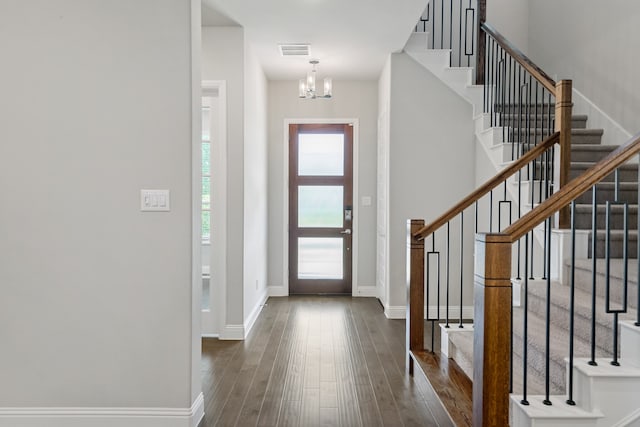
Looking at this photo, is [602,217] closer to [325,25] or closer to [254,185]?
[325,25]

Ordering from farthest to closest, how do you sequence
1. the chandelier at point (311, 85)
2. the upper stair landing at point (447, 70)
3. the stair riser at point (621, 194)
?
the chandelier at point (311, 85) → the upper stair landing at point (447, 70) → the stair riser at point (621, 194)

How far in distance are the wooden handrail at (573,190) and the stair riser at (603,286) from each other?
93 centimetres

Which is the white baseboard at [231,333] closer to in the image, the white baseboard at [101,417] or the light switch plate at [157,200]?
the white baseboard at [101,417]

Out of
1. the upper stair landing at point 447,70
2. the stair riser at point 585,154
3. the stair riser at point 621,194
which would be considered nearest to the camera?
the stair riser at point 621,194

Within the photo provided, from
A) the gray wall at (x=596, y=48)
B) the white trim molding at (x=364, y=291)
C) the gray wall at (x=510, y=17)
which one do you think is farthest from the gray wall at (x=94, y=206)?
the gray wall at (x=510, y=17)

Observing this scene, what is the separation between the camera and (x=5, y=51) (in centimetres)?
234

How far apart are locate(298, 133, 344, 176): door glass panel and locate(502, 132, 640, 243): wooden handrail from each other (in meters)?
4.07

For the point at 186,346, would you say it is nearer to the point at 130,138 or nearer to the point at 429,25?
the point at 130,138

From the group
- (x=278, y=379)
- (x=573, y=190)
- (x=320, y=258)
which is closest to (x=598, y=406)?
(x=573, y=190)

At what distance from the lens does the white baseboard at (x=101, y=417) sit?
2.36 m

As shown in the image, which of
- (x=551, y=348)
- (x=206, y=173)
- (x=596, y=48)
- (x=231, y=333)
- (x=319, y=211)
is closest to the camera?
(x=551, y=348)

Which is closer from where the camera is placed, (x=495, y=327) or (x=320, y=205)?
(x=495, y=327)

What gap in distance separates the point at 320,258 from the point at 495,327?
4.12m

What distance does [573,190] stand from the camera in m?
1.82
